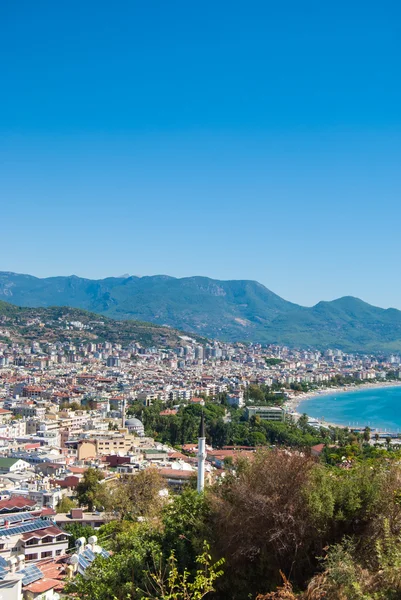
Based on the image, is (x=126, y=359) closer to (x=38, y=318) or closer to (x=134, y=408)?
(x=38, y=318)

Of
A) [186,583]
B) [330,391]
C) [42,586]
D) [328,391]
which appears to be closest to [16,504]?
[42,586]

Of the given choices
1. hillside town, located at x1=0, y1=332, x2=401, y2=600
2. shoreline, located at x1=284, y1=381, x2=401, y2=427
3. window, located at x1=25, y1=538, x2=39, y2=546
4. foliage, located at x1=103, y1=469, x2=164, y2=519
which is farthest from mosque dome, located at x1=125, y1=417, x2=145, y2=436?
window, located at x1=25, y1=538, x2=39, y2=546

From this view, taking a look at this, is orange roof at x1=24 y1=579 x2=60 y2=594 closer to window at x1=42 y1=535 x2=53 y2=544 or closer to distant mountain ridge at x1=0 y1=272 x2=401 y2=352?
window at x1=42 y1=535 x2=53 y2=544

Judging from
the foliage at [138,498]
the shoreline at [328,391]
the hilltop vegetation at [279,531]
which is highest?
the hilltop vegetation at [279,531]

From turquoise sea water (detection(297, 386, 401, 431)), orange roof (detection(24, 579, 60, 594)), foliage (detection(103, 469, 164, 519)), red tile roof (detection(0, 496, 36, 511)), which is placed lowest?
turquoise sea water (detection(297, 386, 401, 431))

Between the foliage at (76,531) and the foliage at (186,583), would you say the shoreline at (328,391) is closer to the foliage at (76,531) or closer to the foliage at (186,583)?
the foliage at (76,531)

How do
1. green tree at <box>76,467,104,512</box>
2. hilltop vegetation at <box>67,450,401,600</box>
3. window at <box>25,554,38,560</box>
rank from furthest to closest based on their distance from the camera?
green tree at <box>76,467,104,512</box> < window at <box>25,554,38,560</box> < hilltop vegetation at <box>67,450,401,600</box>

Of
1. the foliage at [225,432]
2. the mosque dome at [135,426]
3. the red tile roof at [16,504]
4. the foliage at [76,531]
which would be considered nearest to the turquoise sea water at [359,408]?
the foliage at [225,432]
